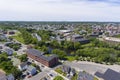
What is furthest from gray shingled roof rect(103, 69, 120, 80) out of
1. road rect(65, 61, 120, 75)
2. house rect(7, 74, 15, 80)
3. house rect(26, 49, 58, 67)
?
house rect(7, 74, 15, 80)

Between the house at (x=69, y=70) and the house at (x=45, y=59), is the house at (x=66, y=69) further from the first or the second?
the house at (x=45, y=59)

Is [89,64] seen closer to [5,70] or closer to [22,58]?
[22,58]

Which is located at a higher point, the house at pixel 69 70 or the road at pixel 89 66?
the house at pixel 69 70

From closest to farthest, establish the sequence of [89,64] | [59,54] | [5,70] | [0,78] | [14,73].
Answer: [0,78] < [14,73] < [5,70] < [89,64] < [59,54]

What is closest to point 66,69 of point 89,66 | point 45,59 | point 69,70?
point 69,70

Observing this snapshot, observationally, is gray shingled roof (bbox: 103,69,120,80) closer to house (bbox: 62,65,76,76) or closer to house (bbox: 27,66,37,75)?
house (bbox: 62,65,76,76)

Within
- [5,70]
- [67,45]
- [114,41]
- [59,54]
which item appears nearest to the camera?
[5,70]

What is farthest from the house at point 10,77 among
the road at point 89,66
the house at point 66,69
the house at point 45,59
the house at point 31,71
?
the road at point 89,66

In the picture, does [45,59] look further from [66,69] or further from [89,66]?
[89,66]

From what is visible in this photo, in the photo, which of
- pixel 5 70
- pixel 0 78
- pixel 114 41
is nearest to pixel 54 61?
pixel 5 70

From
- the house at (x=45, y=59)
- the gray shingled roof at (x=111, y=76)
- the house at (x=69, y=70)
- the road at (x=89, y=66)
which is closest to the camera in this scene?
the gray shingled roof at (x=111, y=76)

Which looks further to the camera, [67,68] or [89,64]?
[89,64]
